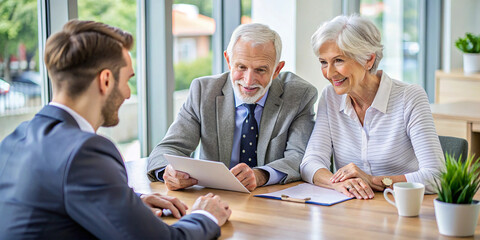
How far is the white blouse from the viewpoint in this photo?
226 cm

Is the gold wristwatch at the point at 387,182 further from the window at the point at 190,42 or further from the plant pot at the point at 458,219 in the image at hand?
the window at the point at 190,42

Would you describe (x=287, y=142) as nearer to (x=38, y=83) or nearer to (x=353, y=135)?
(x=353, y=135)

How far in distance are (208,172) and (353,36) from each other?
2.55 ft

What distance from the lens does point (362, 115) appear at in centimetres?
243

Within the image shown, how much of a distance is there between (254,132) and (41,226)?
4.24 ft

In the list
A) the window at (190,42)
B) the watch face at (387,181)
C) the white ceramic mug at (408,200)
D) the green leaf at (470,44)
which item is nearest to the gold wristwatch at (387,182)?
the watch face at (387,181)

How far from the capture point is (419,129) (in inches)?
87.7

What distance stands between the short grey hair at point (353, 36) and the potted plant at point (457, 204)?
31.0 inches

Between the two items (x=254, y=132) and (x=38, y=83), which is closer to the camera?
(x=254, y=132)

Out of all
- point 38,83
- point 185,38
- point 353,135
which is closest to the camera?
point 353,135

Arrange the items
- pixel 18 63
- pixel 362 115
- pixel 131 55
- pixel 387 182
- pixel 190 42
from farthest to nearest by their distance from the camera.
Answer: pixel 190 42 < pixel 131 55 < pixel 18 63 < pixel 362 115 < pixel 387 182

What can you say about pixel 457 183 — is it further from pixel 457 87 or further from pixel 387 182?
pixel 457 87

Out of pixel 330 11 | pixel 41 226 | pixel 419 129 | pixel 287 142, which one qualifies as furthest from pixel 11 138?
pixel 330 11

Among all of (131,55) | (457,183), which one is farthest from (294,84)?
(131,55)
